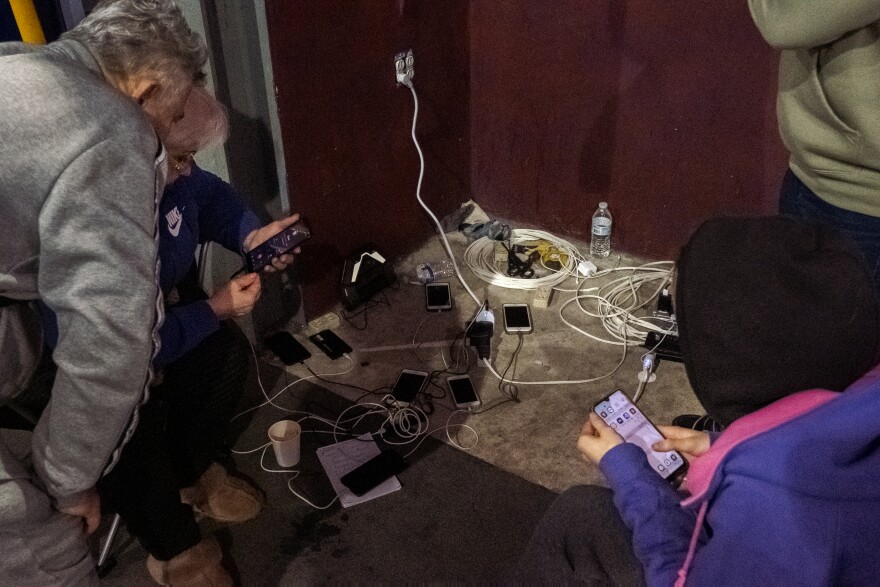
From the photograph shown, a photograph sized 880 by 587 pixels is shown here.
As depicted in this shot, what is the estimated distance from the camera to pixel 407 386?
6.91 feet

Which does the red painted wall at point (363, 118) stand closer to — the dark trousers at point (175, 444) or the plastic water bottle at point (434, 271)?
the plastic water bottle at point (434, 271)

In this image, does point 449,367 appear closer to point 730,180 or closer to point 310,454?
point 310,454

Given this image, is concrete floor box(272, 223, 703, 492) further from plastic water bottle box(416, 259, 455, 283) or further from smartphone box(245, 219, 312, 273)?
smartphone box(245, 219, 312, 273)

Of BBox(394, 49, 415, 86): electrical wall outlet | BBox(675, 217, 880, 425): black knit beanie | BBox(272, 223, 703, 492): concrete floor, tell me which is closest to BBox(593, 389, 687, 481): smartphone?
BBox(272, 223, 703, 492): concrete floor

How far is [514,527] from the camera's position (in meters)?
1.72

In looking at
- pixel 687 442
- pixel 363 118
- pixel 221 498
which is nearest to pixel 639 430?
pixel 687 442

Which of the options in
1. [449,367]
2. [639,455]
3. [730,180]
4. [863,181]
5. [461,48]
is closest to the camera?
[639,455]

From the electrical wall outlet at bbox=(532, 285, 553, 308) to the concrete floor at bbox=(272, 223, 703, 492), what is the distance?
0.02 metres

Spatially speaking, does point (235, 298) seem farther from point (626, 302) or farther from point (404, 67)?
point (626, 302)

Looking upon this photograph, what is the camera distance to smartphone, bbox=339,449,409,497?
180 centimetres

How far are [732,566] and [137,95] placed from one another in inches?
43.2

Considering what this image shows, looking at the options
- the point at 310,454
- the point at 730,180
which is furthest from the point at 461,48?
the point at 310,454

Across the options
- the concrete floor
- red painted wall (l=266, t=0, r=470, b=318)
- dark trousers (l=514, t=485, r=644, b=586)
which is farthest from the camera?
red painted wall (l=266, t=0, r=470, b=318)

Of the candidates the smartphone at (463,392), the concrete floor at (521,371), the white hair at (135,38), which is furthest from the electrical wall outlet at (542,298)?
the white hair at (135,38)
